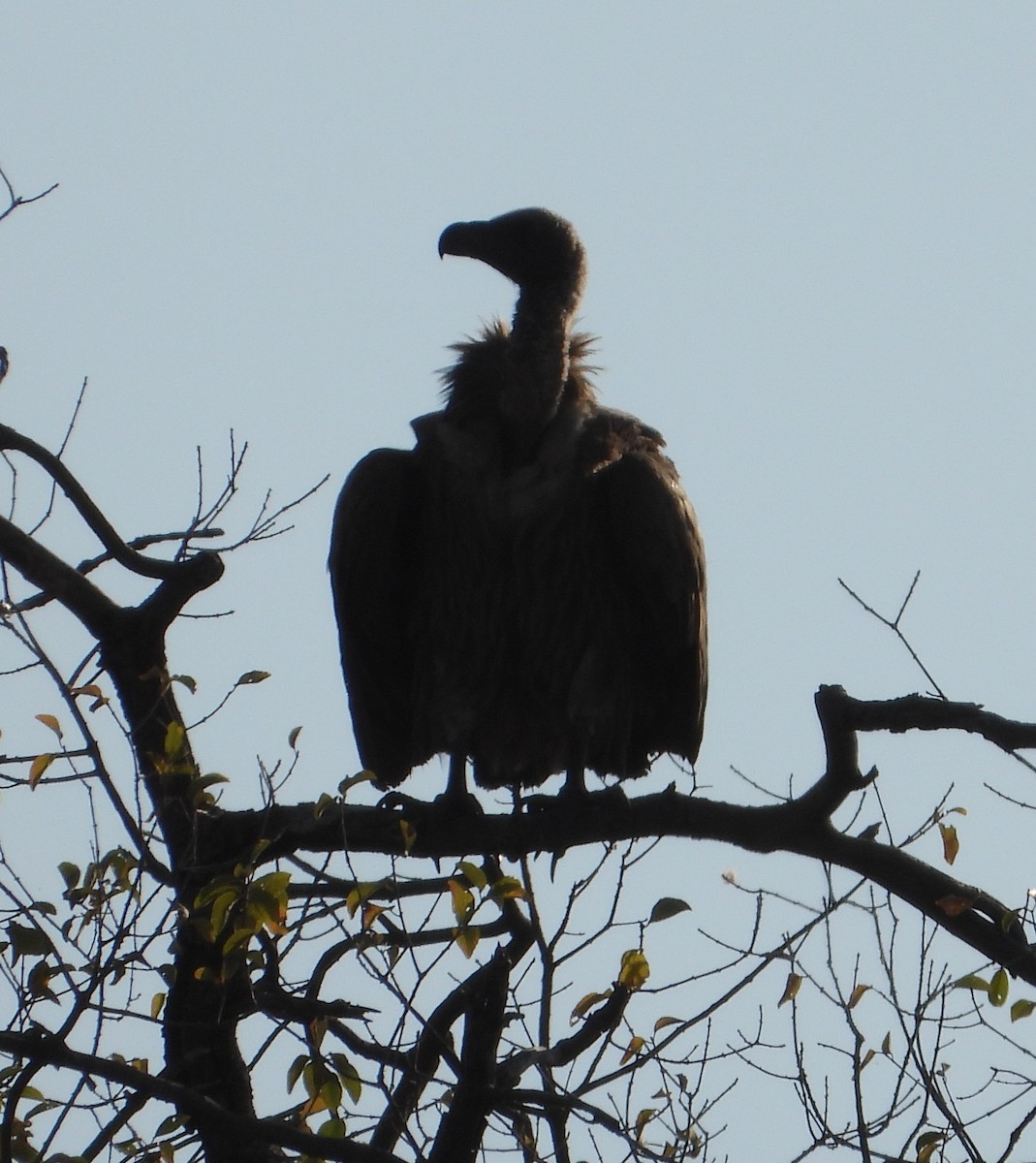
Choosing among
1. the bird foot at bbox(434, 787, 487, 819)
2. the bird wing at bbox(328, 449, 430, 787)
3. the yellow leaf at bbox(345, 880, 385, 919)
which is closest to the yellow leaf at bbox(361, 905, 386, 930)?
the yellow leaf at bbox(345, 880, 385, 919)

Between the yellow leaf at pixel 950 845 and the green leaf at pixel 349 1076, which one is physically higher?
the yellow leaf at pixel 950 845

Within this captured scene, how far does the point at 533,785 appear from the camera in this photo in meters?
7.43

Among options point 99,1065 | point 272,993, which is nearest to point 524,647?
point 272,993

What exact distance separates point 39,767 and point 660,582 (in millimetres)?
2468

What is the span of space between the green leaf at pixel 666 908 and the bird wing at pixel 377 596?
2161mm

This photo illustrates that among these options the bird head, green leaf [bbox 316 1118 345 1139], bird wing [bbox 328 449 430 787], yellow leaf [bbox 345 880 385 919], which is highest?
the bird head

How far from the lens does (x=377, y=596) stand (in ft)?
22.6

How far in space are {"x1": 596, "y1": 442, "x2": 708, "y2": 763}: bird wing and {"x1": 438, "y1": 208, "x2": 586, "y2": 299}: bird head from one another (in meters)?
0.85

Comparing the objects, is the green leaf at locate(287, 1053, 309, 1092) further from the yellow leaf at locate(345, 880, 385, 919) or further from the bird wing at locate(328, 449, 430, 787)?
the bird wing at locate(328, 449, 430, 787)

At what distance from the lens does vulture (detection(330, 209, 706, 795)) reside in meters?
6.69

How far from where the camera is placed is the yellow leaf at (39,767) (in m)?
5.12

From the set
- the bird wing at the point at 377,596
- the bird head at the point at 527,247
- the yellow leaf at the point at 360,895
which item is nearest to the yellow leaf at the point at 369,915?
the yellow leaf at the point at 360,895

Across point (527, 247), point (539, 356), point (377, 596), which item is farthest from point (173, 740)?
point (527, 247)

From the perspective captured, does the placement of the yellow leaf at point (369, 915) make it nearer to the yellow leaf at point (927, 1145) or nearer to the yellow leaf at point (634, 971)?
the yellow leaf at point (634, 971)
